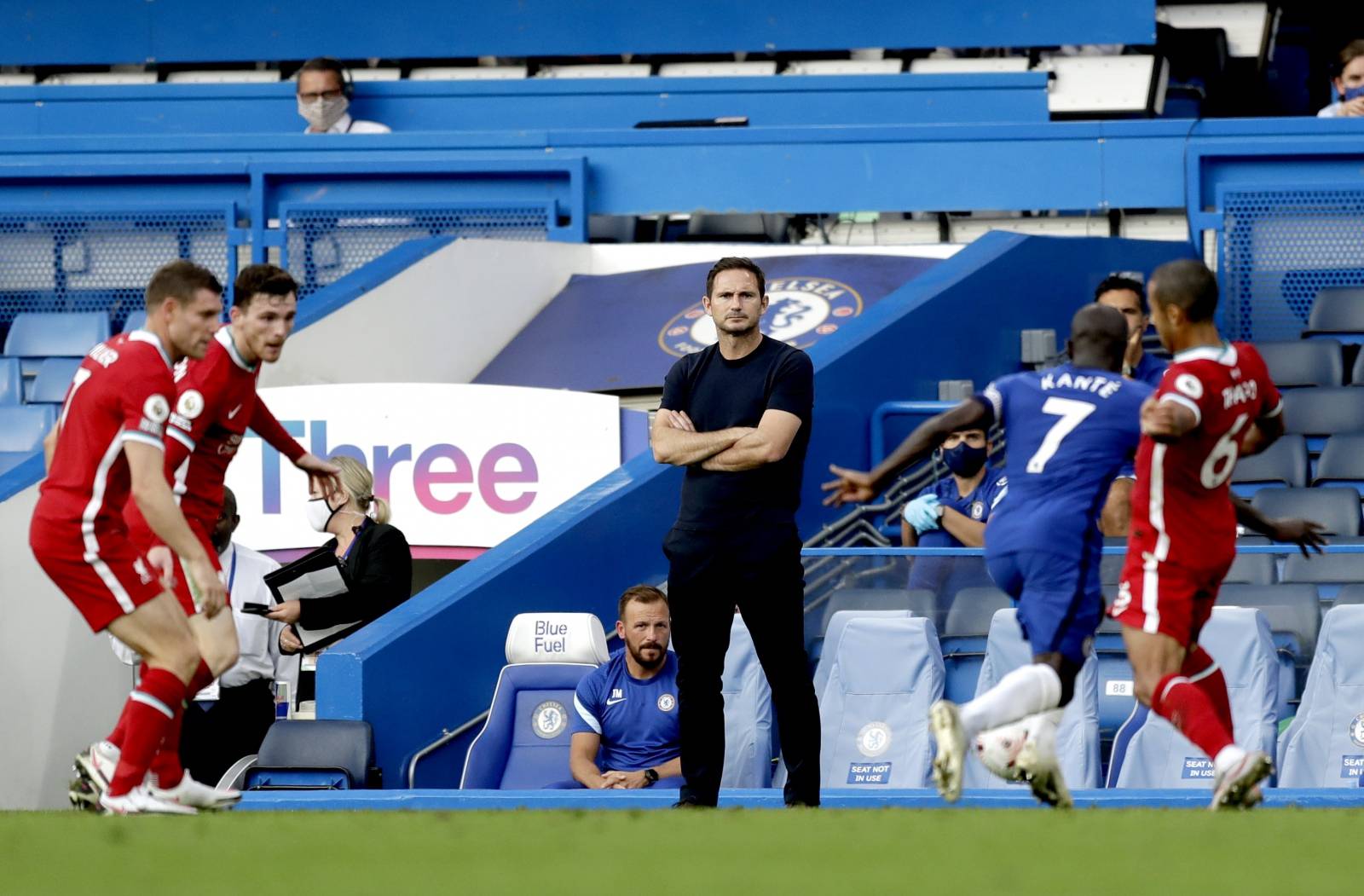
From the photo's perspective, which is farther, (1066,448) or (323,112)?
(323,112)

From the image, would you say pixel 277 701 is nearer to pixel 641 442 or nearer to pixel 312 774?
pixel 312 774

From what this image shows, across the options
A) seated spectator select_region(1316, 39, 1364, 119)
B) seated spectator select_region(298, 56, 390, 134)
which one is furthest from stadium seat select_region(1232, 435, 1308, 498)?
seated spectator select_region(298, 56, 390, 134)

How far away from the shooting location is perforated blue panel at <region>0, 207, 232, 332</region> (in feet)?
46.1

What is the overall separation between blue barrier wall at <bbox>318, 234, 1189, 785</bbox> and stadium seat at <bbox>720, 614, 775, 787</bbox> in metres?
0.93

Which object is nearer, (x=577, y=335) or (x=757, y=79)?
(x=577, y=335)

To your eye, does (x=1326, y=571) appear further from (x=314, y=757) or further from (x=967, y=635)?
(x=314, y=757)

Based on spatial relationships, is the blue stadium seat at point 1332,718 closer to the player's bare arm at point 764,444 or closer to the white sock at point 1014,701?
the white sock at point 1014,701

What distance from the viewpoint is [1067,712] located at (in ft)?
28.1

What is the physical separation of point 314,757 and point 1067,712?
306 cm

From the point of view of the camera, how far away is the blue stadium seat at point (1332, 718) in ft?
27.3

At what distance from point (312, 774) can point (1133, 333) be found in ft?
12.7

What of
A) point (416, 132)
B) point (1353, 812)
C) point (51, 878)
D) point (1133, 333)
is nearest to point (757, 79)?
point (416, 132)

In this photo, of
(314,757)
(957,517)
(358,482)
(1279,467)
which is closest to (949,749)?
(314,757)

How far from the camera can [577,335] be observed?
1314 cm
